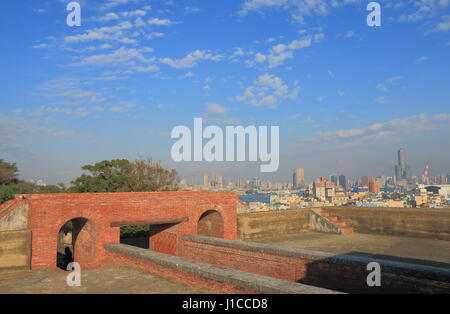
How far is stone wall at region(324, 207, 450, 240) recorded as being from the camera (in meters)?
16.3

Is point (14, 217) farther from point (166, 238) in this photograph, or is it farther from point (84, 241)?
point (166, 238)

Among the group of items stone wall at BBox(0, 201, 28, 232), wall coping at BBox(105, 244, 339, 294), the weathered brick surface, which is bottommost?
the weathered brick surface

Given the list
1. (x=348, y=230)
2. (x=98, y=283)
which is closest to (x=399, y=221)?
(x=348, y=230)

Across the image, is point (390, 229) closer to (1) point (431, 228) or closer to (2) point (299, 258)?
(1) point (431, 228)

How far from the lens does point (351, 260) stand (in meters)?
8.96

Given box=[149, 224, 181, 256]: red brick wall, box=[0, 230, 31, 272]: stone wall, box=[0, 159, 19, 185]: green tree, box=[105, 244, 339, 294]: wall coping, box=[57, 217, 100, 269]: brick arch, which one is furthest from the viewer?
box=[0, 159, 19, 185]: green tree

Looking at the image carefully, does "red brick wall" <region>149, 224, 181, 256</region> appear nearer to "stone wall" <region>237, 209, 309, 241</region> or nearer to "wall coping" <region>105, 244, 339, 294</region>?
"stone wall" <region>237, 209, 309, 241</region>

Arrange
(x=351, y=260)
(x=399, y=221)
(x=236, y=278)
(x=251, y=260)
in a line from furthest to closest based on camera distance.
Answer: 1. (x=399, y=221)
2. (x=251, y=260)
3. (x=351, y=260)
4. (x=236, y=278)

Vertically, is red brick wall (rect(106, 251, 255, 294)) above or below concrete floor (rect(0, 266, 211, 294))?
above

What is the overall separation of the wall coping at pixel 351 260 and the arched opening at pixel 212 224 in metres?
2.89

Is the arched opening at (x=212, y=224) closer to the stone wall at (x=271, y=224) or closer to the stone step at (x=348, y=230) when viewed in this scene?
the stone wall at (x=271, y=224)

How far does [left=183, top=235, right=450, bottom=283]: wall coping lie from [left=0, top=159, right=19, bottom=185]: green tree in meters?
34.7

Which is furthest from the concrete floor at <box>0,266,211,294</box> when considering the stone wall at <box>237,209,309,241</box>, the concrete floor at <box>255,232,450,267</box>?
the stone wall at <box>237,209,309,241</box>

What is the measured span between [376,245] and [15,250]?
13868 mm
